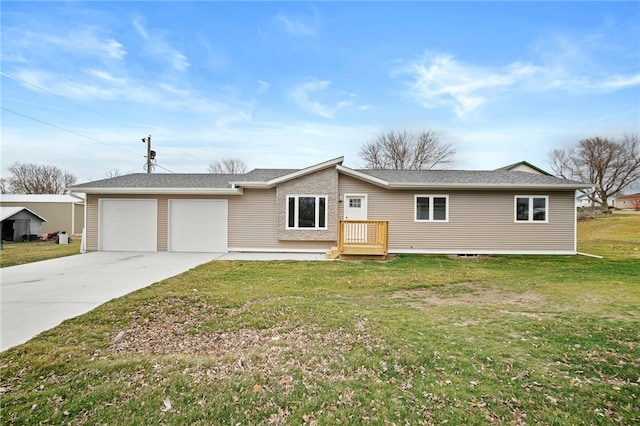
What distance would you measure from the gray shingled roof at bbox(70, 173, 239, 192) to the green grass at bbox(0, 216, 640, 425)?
277 inches

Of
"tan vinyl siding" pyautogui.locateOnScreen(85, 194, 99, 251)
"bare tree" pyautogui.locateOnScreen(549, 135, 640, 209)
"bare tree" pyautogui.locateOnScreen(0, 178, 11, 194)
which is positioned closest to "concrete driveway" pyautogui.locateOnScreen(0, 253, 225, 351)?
"tan vinyl siding" pyautogui.locateOnScreen(85, 194, 99, 251)

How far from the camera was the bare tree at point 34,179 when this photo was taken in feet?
112

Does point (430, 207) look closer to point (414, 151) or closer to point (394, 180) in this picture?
point (394, 180)

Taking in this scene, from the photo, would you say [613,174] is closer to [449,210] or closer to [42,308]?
[449,210]

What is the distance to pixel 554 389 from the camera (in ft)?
8.82

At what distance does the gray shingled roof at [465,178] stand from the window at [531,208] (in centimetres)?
68

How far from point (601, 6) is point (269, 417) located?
15.7 m

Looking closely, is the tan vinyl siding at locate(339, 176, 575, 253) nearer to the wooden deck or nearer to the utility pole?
the wooden deck

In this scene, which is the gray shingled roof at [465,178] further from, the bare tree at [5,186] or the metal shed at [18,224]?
the bare tree at [5,186]

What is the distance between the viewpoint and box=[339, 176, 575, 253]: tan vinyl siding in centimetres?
1192

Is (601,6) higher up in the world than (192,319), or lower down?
higher up

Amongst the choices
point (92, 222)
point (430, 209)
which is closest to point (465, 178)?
point (430, 209)

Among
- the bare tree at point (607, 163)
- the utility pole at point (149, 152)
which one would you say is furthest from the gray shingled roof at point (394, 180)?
the bare tree at point (607, 163)

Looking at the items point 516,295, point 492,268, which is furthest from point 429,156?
point 516,295
